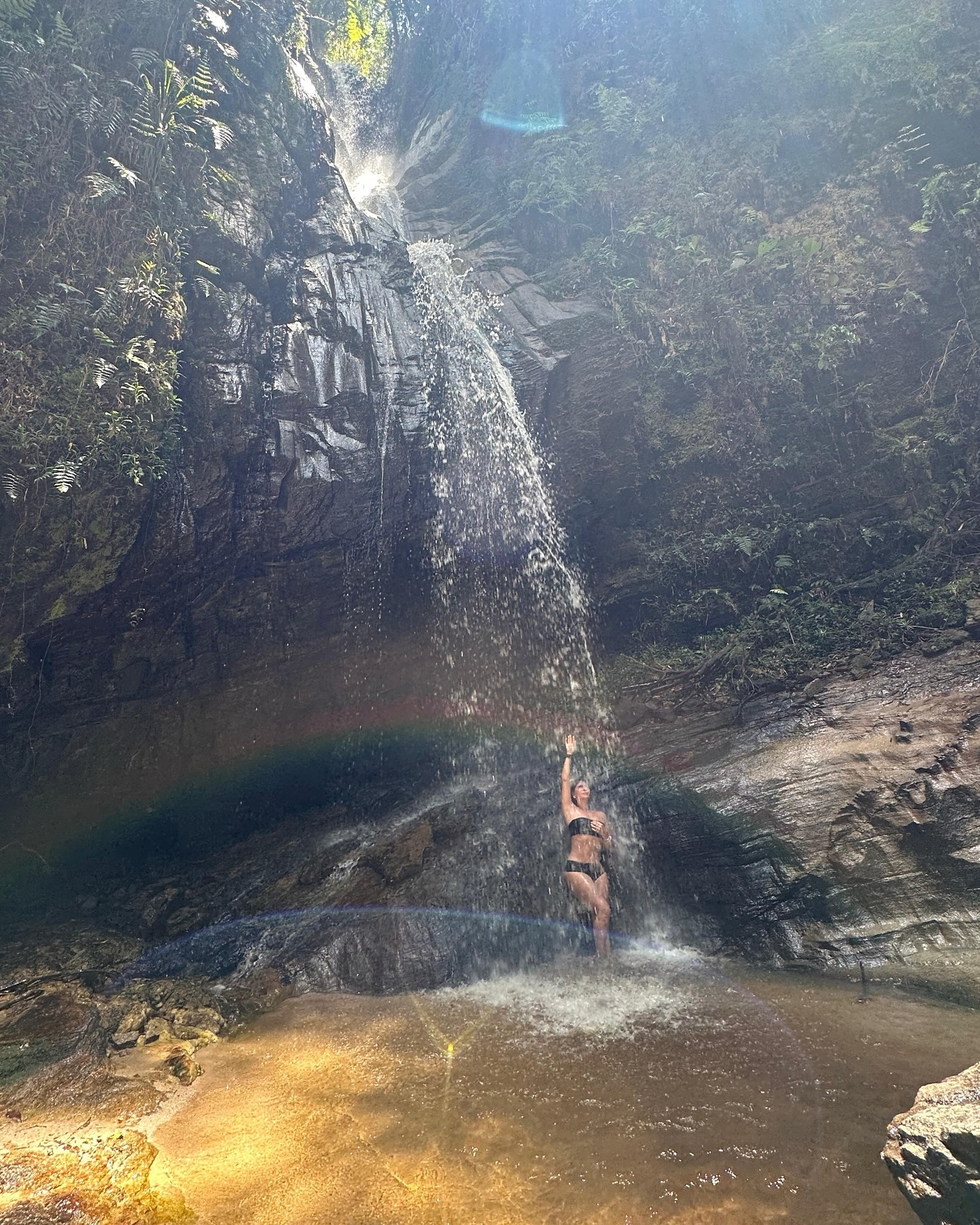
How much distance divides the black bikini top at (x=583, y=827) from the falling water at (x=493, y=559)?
139 inches

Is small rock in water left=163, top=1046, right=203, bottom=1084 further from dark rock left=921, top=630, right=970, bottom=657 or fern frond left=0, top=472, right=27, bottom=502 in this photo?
dark rock left=921, top=630, right=970, bottom=657

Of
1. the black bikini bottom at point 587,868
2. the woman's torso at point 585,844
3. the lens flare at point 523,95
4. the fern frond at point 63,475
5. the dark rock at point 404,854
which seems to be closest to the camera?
the black bikini bottom at point 587,868

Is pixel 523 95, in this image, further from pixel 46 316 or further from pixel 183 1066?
pixel 183 1066

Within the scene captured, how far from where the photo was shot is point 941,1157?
116 inches

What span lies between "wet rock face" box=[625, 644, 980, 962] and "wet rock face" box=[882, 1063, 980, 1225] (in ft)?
9.87

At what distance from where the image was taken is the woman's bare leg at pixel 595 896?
7270mm

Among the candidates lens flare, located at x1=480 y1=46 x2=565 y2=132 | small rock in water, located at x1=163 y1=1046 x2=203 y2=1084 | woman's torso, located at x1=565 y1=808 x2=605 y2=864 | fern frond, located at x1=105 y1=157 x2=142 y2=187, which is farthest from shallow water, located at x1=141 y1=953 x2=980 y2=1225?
lens flare, located at x1=480 y1=46 x2=565 y2=132

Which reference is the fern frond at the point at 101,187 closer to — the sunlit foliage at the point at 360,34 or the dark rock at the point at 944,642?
the sunlit foliage at the point at 360,34

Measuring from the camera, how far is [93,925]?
8.25m

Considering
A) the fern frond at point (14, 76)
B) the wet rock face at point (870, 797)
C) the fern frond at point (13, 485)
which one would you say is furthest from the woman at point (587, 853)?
the fern frond at point (14, 76)

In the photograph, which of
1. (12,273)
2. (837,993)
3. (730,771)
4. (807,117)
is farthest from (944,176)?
(12,273)

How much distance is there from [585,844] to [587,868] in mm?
266

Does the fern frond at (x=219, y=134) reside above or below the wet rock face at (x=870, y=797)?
above

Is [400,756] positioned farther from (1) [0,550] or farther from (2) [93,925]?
(1) [0,550]
